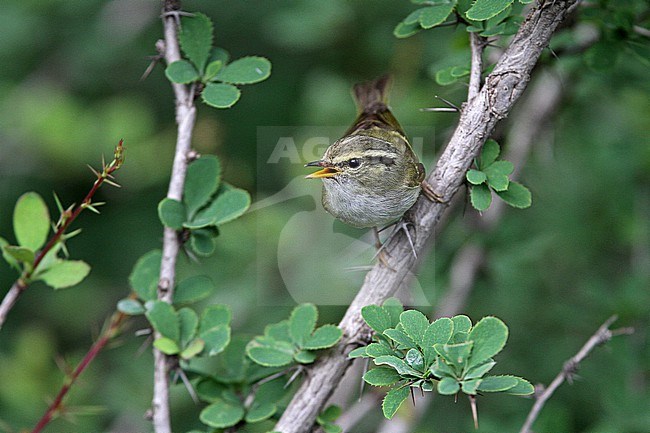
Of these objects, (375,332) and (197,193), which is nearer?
(375,332)

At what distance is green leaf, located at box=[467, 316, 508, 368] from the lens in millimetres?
1958

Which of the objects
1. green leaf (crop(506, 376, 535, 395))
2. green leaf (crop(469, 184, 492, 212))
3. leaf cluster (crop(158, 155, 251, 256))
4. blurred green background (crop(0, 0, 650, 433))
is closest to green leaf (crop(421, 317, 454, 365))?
green leaf (crop(506, 376, 535, 395))

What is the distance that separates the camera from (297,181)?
466 centimetres

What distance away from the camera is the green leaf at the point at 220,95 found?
2604 mm

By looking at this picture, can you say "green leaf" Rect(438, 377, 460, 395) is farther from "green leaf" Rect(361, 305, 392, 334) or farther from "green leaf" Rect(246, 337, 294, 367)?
"green leaf" Rect(246, 337, 294, 367)

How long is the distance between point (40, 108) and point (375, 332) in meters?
3.27

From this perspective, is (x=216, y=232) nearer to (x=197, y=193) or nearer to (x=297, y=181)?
(x=197, y=193)

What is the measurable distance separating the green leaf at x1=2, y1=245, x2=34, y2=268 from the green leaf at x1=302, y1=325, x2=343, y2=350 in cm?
103

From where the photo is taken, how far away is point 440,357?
197 cm

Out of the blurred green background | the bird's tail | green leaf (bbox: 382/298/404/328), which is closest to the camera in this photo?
green leaf (bbox: 382/298/404/328)

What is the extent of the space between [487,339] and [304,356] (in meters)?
0.74

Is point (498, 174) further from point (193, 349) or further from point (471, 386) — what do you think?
point (193, 349)

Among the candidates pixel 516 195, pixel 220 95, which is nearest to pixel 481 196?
pixel 516 195

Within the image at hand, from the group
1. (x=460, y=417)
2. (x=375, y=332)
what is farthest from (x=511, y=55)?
(x=460, y=417)
